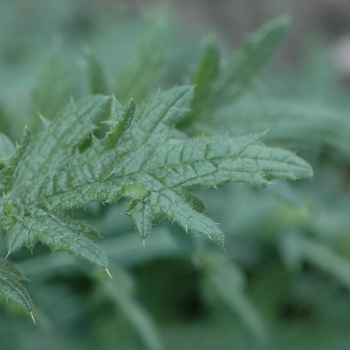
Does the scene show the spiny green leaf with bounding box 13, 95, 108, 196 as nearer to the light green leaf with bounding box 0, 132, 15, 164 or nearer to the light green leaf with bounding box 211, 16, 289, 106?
the light green leaf with bounding box 0, 132, 15, 164

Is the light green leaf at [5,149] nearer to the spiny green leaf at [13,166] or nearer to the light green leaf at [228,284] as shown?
the spiny green leaf at [13,166]

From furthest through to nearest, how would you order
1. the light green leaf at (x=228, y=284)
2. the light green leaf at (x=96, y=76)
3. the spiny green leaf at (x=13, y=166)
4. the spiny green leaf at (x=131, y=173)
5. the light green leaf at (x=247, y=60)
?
the light green leaf at (x=228, y=284) → the light green leaf at (x=247, y=60) → the light green leaf at (x=96, y=76) → the spiny green leaf at (x=13, y=166) → the spiny green leaf at (x=131, y=173)

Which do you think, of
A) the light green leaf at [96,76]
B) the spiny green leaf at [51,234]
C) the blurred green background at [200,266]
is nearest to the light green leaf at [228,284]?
the blurred green background at [200,266]

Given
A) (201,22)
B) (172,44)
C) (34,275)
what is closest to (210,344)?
(34,275)

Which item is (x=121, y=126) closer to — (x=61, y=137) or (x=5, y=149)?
(x=61, y=137)

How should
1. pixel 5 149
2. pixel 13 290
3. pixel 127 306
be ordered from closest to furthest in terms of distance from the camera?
pixel 13 290 < pixel 5 149 < pixel 127 306

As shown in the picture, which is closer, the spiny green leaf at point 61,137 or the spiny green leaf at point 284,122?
the spiny green leaf at point 61,137

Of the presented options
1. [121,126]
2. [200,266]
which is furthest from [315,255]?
[121,126]

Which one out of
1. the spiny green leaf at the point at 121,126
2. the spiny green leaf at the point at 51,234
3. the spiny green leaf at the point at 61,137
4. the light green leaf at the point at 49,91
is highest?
the light green leaf at the point at 49,91

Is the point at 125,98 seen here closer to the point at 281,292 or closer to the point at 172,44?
the point at 281,292

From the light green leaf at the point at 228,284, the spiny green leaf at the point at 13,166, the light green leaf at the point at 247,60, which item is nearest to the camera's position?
the spiny green leaf at the point at 13,166
